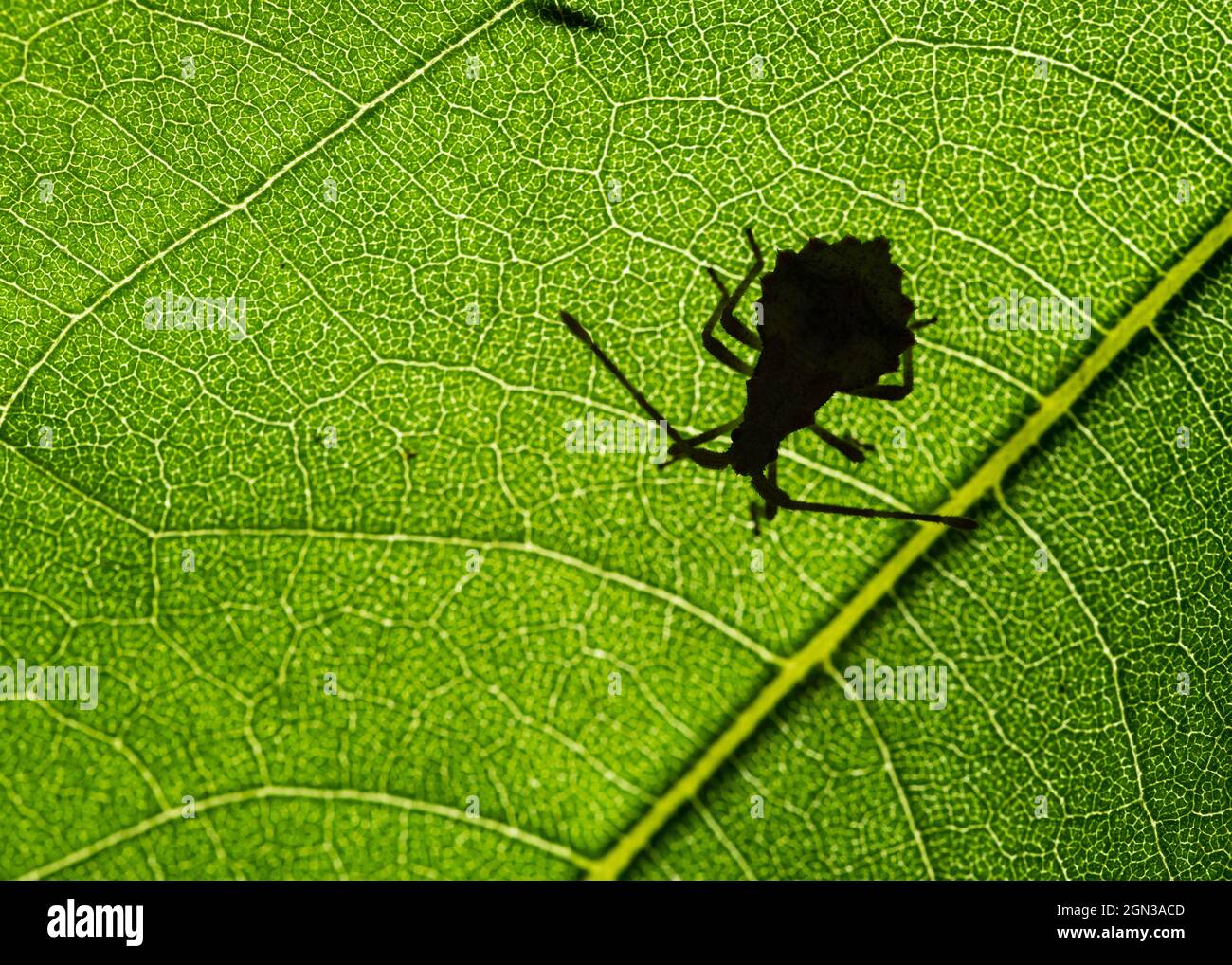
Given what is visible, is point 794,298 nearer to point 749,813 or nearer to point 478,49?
point 478,49

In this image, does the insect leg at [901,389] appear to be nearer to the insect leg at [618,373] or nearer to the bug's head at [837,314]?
the bug's head at [837,314]

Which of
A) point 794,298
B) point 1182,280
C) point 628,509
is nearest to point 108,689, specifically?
point 628,509

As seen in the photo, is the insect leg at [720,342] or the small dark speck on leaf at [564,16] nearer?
the small dark speck on leaf at [564,16]

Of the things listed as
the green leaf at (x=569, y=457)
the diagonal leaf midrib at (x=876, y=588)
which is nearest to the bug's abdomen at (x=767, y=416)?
the green leaf at (x=569, y=457)

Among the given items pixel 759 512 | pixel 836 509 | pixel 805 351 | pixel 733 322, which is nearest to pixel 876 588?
pixel 836 509

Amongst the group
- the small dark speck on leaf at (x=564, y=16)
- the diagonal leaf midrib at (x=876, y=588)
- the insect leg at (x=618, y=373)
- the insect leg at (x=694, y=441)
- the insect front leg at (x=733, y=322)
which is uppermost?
the small dark speck on leaf at (x=564, y=16)

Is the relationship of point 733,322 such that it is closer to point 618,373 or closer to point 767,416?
point 767,416
